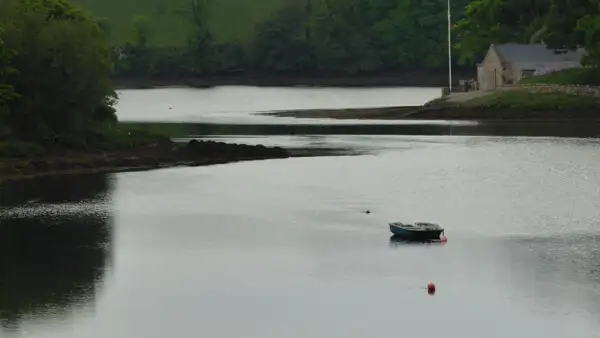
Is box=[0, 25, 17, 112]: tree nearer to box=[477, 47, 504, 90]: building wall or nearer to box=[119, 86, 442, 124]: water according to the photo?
box=[119, 86, 442, 124]: water

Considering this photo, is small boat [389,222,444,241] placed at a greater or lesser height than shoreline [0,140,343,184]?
lesser

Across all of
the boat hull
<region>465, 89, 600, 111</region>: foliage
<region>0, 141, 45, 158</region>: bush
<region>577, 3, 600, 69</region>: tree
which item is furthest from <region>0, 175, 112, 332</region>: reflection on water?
<region>577, 3, 600, 69</region>: tree

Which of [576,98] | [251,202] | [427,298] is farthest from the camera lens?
[576,98]

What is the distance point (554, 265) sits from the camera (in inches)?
1841

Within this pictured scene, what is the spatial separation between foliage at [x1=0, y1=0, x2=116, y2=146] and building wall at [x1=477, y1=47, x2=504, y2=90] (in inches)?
2468

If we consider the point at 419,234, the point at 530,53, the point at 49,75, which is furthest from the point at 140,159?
the point at 530,53

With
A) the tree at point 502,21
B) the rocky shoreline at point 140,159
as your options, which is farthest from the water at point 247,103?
the rocky shoreline at point 140,159

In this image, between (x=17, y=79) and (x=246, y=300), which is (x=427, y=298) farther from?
(x=17, y=79)

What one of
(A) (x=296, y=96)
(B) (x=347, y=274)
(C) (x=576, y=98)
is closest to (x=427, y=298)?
(B) (x=347, y=274)

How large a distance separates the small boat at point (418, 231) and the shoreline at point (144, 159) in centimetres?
2740

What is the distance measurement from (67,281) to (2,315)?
524cm

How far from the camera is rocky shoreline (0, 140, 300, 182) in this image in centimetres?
7425

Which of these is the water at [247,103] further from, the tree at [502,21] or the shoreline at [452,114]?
the tree at [502,21]

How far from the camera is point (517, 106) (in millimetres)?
118812
